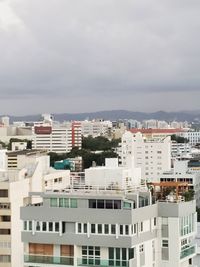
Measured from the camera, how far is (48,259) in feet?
78.1

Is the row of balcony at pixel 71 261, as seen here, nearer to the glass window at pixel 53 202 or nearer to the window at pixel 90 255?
the window at pixel 90 255

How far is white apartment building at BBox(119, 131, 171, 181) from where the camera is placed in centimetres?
10331

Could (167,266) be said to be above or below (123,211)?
below

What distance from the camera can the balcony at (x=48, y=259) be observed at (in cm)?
2358

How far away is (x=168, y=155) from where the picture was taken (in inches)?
4158

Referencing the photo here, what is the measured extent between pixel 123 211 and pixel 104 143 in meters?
147

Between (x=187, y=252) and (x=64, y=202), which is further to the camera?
(x=187, y=252)

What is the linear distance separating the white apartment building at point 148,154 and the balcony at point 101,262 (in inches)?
2953

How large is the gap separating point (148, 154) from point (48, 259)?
84015 mm

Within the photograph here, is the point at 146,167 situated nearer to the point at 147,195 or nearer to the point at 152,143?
the point at 152,143

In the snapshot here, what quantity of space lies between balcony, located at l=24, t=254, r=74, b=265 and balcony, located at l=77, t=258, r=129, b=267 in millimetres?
317

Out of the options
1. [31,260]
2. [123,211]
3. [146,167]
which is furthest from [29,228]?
[146,167]

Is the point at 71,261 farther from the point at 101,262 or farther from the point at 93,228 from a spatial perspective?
the point at 93,228

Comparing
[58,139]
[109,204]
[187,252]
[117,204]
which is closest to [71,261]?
[109,204]
